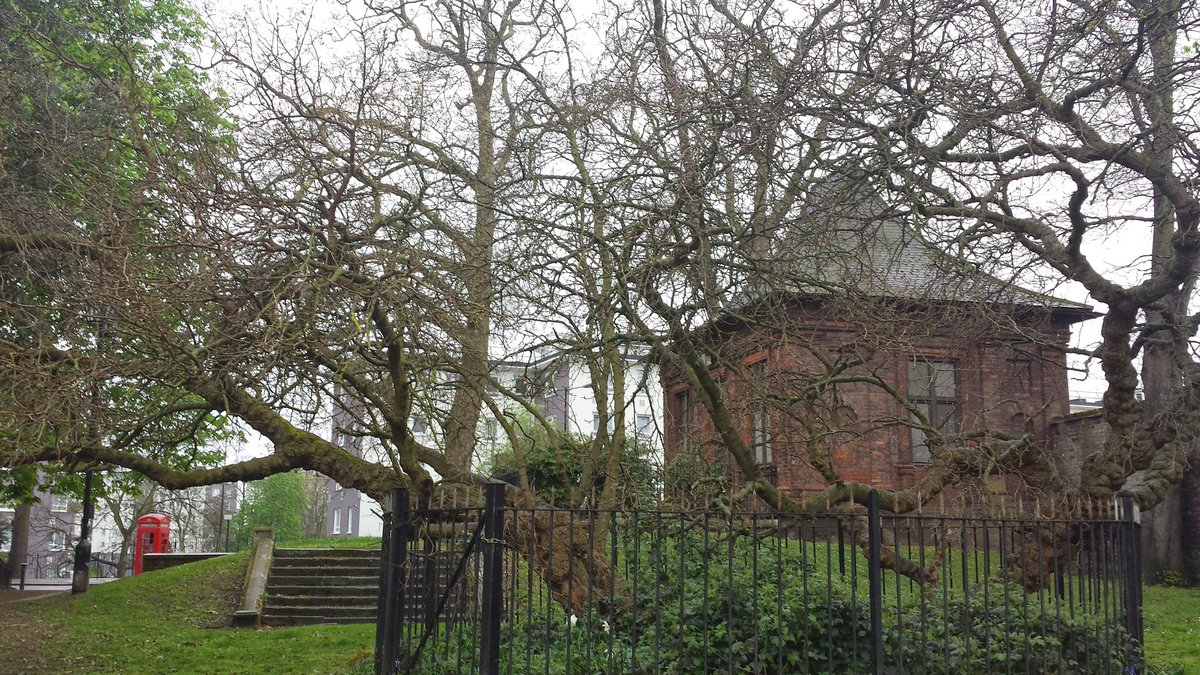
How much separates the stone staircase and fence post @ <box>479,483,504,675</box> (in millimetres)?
10891

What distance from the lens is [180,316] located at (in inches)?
310

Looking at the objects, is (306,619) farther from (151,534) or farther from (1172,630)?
(151,534)

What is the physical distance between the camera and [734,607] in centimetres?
818

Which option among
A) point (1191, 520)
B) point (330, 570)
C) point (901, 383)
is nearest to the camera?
point (1191, 520)

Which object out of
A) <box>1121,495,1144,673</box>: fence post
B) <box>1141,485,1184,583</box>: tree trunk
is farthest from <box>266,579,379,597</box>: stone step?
<box>1141,485,1184,583</box>: tree trunk

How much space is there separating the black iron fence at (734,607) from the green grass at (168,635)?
3.84 meters

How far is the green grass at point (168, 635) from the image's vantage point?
1189 centimetres

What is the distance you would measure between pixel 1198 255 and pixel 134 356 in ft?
31.4

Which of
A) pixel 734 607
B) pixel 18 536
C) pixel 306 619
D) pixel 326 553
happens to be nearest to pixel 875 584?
pixel 734 607

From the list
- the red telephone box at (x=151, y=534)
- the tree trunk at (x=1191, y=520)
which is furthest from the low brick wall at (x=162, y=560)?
the tree trunk at (x=1191, y=520)

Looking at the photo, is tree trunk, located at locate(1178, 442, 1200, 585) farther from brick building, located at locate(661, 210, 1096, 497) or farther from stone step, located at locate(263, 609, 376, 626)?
stone step, located at locate(263, 609, 376, 626)

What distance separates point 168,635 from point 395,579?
26.6ft

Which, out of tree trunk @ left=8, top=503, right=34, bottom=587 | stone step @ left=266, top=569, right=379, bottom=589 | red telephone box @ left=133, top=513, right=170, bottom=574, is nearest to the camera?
stone step @ left=266, top=569, right=379, bottom=589

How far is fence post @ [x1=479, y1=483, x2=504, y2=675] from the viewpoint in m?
6.71
